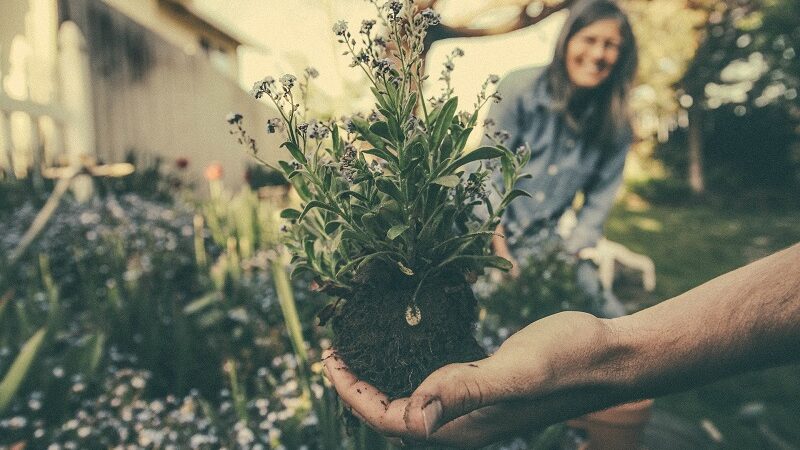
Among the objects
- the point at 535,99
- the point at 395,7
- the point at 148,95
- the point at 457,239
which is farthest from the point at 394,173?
the point at 148,95

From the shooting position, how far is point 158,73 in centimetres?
624

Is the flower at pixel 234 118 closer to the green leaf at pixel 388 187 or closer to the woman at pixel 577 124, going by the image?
the green leaf at pixel 388 187

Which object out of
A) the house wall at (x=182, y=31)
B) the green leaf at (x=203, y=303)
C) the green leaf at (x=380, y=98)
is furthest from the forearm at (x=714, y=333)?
the house wall at (x=182, y=31)

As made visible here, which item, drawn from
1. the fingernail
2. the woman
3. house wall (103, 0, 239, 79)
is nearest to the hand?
the fingernail

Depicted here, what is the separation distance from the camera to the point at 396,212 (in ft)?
3.16

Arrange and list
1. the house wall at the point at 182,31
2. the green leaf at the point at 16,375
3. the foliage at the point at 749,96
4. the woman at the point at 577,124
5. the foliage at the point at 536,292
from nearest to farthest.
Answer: the green leaf at the point at 16,375
the foliage at the point at 536,292
the woman at the point at 577,124
the house wall at the point at 182,31
the foliage at the point at 749,96

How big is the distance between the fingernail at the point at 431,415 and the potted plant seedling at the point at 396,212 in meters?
0.21

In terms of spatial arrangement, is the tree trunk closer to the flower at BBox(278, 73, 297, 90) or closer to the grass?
the grass

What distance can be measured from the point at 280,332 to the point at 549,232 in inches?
52.5

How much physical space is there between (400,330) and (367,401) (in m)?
0.14

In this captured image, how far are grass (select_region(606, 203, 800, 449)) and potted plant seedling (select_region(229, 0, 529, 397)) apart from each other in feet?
6.57

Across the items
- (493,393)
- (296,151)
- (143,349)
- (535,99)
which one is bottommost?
(143,349)

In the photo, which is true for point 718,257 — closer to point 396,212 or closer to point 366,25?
point 396,212

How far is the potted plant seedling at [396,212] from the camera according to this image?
0.90m
